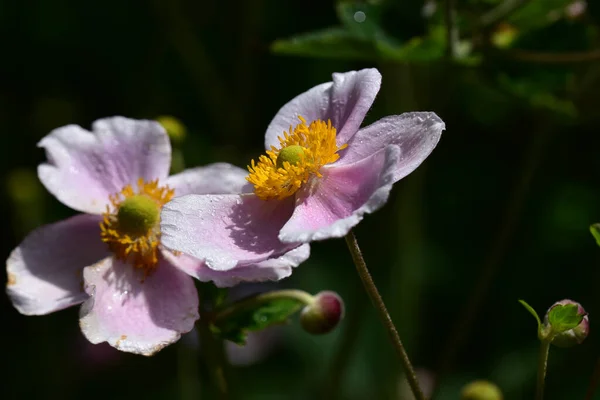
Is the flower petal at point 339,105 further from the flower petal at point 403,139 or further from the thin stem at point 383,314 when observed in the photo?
the thin stem at point 383,314

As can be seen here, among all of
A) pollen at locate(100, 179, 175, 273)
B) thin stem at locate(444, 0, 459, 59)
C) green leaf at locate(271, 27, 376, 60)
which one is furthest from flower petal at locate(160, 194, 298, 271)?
thin stem at locate(444, 0, 459, 59)

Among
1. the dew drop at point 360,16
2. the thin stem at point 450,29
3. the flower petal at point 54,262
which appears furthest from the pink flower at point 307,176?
the dew drop at point 360,16

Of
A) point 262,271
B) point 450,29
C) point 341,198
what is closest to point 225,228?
point 262,271

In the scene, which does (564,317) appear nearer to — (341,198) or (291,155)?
(341,198)

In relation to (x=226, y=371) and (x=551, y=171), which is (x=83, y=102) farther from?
(x=226, y=371)

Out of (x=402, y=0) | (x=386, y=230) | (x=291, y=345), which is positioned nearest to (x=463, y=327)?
(x=386, y=230)

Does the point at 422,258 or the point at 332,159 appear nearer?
the point at 332,159
